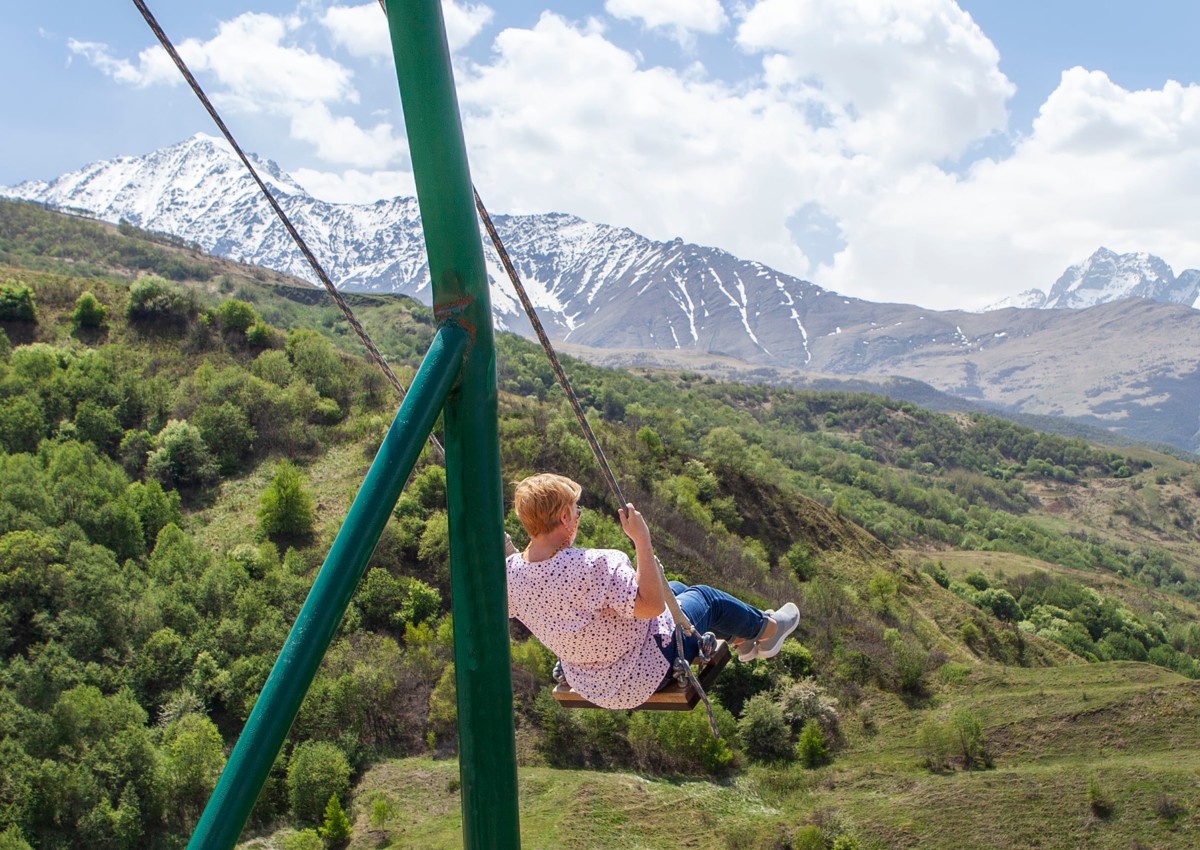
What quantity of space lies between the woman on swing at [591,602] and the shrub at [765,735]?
24610 millimetres

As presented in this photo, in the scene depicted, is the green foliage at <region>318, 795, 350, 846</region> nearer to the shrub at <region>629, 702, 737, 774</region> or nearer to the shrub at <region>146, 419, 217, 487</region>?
the shrub at <region>629, 702, 737, 774</region>

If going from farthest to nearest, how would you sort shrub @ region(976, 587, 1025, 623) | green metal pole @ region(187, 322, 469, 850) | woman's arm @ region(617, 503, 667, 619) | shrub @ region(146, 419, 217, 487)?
1. shrub @ region(976, 587, 1025, 623)
2. shrub @ region(146, 419, 217, 487)
3. woman's arm @ region(617, 503, 667, 619)
4. green metal pole @ region(187, 322, 469, 850)

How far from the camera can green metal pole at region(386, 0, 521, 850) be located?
2072mm

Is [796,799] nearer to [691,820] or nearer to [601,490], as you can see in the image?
[691,820]

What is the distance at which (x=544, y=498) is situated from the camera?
388 centimetres

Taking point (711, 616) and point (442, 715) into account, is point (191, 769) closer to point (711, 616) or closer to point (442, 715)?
point (442, 715)

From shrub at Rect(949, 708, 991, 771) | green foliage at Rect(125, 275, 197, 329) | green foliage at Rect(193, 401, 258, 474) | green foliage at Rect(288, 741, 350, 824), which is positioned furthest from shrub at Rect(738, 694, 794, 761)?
green foliage at Rect(125, 275, 197, 329)

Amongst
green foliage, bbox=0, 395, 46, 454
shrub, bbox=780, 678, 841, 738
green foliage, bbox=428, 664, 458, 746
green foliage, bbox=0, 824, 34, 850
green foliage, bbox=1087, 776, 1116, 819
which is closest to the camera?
green foliage, bbox=0, 824, 34, 850

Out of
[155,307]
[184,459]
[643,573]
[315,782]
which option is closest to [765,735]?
[315,782]

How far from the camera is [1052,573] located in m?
75.6

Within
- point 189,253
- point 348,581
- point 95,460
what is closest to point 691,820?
point 348,581

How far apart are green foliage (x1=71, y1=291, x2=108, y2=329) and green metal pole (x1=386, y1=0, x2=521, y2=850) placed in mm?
60903

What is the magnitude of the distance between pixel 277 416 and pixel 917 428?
15971cm

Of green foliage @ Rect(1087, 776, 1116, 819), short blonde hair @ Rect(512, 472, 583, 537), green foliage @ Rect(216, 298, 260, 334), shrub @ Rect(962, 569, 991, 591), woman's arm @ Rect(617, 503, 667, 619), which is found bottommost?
shrub @ Rect(962, 569, 991, 591)
